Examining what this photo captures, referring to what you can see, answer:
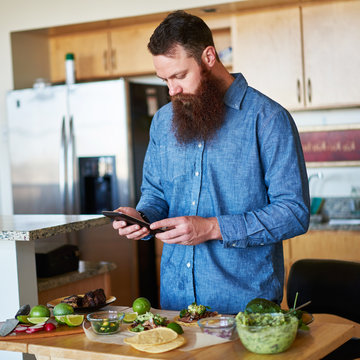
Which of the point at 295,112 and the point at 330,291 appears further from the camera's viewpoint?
the point at 295,112

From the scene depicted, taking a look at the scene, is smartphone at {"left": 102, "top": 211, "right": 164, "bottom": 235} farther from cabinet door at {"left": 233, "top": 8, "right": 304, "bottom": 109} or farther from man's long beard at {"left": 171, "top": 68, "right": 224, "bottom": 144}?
cabinet door at {"left": 233, "top": 8, "right": 304, "bottom": 109}

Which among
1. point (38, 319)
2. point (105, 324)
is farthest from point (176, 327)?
point (38, 319)

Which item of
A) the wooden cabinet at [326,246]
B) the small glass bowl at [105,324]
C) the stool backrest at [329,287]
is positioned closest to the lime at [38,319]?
the small glass bowl at [105,324]

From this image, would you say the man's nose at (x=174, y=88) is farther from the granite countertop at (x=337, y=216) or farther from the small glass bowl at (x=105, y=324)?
the granite countertop at (x=337, y=216)

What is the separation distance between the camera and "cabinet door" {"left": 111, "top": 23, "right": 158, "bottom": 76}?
4578 millimetres

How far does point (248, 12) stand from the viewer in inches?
160

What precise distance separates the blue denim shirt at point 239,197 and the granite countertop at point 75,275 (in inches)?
27.9

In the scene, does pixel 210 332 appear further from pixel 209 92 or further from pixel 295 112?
pixel 295 112

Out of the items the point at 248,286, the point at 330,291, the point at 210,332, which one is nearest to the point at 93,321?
the point at 210,332

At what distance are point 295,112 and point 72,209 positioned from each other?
175 centimetres

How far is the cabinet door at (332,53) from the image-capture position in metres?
3.92

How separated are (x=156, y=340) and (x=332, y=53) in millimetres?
2940

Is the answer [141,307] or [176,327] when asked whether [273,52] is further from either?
[176,327]

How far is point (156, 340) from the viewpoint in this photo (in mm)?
1496
